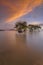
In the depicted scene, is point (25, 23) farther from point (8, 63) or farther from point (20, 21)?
point (8, 63)

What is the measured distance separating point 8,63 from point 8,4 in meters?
2.10

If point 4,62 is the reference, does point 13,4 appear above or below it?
above

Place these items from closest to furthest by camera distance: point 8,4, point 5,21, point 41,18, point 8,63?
point 8,63 → point 8,4 → point 5,21 → point 41,18

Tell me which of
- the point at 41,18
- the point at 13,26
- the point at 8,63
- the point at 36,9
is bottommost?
the point at 8,63

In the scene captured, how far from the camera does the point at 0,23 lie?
9.96ft

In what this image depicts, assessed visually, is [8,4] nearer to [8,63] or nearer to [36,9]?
[36,9]

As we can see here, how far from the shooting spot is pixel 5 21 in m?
3.16

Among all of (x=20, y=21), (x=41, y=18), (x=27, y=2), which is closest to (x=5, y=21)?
(x=20, y=21)

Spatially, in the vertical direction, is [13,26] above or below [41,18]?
below

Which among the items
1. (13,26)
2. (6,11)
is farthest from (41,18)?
(6,11)

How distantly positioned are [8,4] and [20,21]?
624 millimetres

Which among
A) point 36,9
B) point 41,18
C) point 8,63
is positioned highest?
point 36,9

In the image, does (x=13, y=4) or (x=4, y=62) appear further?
(x=13, y=4)

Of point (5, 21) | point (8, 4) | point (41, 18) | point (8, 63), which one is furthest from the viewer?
point (41, 18)
